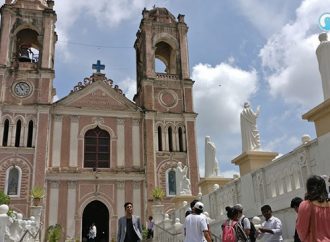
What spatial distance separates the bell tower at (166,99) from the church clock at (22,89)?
23.7 feet

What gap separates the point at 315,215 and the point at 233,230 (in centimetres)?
229

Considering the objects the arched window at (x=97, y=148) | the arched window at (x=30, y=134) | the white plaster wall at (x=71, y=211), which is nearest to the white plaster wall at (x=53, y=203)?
the white plaster wall at (x=71, y=211)

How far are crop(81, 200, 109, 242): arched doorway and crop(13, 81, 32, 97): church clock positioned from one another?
25.5ft

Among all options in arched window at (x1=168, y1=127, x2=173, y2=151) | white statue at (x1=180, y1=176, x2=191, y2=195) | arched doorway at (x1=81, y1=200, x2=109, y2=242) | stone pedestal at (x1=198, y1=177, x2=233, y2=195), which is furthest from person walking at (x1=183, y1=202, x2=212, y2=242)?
arched window at (x1=168, y1=127, x2=173, y2=151)

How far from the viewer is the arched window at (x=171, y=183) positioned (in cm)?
2415

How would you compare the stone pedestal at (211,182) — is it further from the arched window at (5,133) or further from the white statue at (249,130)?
the arched window at (5,133)

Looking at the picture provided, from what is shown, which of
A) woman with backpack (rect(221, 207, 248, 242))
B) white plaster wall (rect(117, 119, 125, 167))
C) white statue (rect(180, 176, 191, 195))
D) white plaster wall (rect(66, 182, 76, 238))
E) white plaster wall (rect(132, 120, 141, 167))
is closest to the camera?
woman with backpack (rect(221, 207, 248, 242))

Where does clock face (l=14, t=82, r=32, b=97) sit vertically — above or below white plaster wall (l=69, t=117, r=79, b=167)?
above

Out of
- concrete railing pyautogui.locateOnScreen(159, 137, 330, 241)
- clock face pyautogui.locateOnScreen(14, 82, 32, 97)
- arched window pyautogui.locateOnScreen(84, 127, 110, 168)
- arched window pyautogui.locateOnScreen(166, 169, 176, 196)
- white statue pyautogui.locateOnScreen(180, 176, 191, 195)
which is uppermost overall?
clock face pyautogui.locateOnScreen(14, 82, 32, 97)

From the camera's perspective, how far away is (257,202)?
8.25 meters

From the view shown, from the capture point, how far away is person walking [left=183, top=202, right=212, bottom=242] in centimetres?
544

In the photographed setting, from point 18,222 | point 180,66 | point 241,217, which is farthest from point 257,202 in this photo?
point 180,66

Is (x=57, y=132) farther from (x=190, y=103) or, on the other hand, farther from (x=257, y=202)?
(x=257, y=202)

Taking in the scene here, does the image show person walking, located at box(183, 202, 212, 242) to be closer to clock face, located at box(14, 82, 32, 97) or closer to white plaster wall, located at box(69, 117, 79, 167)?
white plaster wall, located at box(69, 117, 79, 167)
